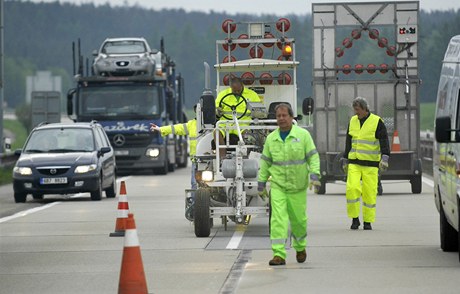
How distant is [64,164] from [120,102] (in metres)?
15.4

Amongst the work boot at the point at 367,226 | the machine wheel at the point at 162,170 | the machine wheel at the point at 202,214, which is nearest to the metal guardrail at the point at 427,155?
the machine wheel at the point at 162,170

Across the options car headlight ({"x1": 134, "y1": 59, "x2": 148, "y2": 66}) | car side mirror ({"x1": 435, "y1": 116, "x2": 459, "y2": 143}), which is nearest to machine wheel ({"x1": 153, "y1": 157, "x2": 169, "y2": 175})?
car headlight ({"x1": 134, "y1": 59, "x2": 148, "y2": 66})

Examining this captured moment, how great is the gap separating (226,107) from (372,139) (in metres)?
2.00

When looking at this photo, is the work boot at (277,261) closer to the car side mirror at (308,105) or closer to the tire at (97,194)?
the car side mirror at (308,105)

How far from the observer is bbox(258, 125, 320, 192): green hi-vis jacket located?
1605 cm

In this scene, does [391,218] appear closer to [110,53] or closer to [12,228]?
[12,228]

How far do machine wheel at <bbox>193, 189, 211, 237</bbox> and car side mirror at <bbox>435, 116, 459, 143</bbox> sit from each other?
5.63m

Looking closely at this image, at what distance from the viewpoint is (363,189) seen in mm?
21219

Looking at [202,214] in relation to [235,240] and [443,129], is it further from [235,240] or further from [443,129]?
[443,129]

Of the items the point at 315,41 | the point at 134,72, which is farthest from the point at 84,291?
the point at 134,72

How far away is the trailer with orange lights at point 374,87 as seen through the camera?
3186 cm

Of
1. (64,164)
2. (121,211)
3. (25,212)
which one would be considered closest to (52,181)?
(64,164)

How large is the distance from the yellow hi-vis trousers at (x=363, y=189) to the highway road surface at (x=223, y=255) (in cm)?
29

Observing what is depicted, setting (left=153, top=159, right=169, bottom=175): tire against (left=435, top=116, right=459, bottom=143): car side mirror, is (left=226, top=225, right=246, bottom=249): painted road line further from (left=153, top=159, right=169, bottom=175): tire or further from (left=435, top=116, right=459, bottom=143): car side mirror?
(left=153, top=159, right=169, bottom=175): tire
